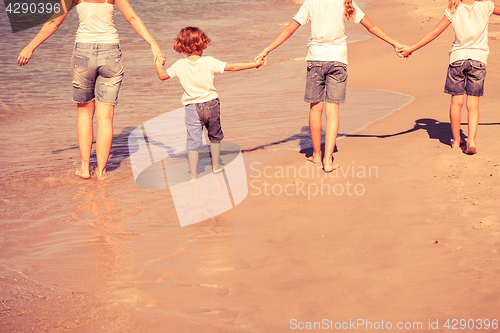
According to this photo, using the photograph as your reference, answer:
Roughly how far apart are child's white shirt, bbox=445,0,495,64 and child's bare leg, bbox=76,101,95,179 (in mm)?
3739

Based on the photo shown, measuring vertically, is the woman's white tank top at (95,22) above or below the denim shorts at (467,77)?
above

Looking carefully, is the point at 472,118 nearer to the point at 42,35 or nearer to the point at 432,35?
the point at 432,35

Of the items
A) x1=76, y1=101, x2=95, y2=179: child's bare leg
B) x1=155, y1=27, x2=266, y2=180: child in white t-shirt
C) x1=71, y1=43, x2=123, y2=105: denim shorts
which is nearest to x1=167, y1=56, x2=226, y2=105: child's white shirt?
x1=155, y1=27, x2=266, y2=180: child in white t-shirt

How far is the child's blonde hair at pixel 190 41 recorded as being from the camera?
4566 millimetres

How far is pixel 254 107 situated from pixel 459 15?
3636mm

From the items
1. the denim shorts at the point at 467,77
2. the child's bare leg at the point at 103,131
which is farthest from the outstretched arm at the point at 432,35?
the child's bare leg at the point at 103,131

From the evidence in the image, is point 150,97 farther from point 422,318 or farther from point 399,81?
point 422,318

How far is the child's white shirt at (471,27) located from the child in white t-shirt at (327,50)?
76 cm

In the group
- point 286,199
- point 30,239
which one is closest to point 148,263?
point 30,239

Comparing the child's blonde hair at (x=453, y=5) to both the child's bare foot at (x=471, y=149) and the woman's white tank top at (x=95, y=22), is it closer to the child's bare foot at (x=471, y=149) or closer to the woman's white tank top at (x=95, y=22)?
the child's bare foot at (x=471, y=149)

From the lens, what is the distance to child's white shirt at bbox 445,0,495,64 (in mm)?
4957

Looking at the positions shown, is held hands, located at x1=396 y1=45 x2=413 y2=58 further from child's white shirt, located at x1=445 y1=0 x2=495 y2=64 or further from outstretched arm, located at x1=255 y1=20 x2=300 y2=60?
outstretched arm, located at x1=255 y1=20 x2=300 y2=60

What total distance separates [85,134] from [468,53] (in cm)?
396

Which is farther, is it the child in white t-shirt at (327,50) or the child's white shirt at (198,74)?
the child in white t-shirt at (327,50)
